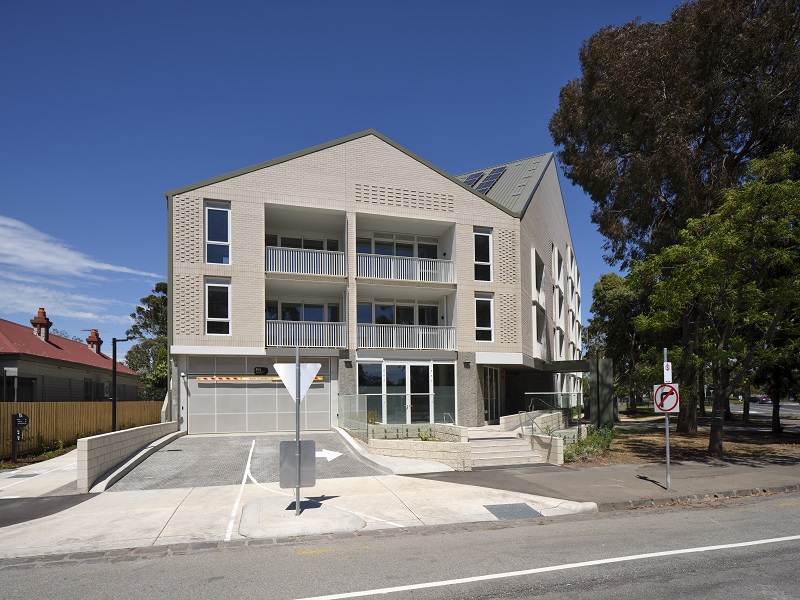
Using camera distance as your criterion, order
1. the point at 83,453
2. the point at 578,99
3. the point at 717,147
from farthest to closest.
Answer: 1. the point at 578,99
2. the point at 717,147
3. the point at 83,453

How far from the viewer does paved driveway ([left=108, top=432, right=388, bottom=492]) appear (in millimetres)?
13758

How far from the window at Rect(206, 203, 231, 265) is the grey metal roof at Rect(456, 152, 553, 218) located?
1065 cm

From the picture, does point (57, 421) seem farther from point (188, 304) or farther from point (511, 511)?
point (511, 511)

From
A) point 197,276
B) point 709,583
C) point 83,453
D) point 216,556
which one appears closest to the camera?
point 709,583

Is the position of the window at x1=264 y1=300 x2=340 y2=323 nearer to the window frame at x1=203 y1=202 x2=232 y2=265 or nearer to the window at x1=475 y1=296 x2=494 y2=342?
the window frame at x1=203 y1=202 x2=232 y2=265

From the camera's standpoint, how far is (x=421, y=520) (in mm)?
10070

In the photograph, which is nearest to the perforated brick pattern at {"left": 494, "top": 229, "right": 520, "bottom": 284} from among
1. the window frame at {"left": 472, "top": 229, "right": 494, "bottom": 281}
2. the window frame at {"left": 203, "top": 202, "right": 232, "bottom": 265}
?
the window frame at {"left": 472, "top": 229, "right": 494, "bottom": 281}

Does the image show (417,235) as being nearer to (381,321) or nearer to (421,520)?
(381,321)

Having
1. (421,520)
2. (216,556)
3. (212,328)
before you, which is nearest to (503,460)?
(421,520)

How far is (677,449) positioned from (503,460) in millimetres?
7435

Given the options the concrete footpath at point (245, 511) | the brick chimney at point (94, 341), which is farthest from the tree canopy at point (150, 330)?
the concrete footpath at point (245, 511)

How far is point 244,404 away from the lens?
22828mm

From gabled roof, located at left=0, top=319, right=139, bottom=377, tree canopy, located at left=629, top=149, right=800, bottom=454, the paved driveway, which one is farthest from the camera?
gabled roof, located at left=0, top=319, right=139, bottom=377

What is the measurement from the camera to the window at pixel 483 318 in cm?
2575
